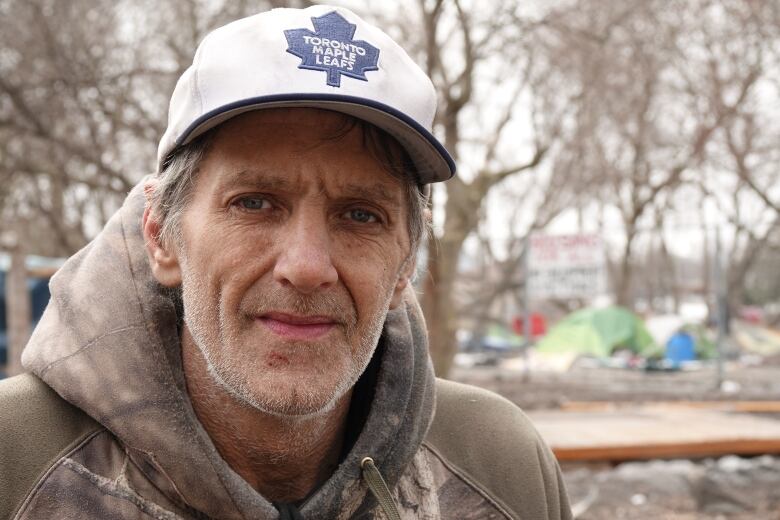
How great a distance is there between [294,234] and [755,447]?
468 centimetres

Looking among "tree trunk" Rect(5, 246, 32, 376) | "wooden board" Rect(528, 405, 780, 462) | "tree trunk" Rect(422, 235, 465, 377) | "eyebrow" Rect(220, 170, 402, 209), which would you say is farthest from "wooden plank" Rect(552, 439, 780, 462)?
"tree trunk" Rect(5, 246, 32, 376)

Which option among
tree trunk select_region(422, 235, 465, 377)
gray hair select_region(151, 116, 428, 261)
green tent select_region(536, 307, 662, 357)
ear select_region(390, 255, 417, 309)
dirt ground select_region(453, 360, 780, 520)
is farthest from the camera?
green tent select_region(536, 307, 662, 357)

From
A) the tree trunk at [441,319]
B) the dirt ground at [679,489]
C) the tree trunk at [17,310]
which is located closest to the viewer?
the dirt ground at [679,489]

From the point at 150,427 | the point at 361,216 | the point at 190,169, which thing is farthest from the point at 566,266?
the point at 150,427

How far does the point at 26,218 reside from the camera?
39.2 feet

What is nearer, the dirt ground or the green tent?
the dirt ground

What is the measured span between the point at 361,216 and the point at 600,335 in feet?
56.8

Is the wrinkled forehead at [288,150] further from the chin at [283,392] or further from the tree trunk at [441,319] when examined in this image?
the tree trunk at [441,319]

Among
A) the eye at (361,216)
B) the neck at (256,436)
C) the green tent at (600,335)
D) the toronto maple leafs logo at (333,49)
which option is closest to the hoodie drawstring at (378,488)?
the neck at (256,436)

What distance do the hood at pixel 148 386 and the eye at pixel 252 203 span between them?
0.93ft

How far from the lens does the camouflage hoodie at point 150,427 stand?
157cm

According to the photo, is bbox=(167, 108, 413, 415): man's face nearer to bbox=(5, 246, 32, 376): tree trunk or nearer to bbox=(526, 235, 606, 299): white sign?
bbox=(5, 246, 32, 376): tree trunk

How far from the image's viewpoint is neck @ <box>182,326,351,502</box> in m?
1.74

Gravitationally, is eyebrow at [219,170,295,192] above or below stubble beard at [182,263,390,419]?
above
